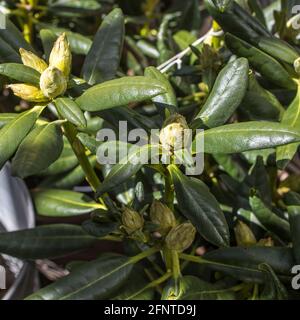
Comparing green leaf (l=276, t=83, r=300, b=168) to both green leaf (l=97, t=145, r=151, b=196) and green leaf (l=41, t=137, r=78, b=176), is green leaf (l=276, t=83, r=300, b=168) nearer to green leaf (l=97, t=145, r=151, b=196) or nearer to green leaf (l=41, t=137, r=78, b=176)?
green leaf (l=97, t=145, r=151, b=196)

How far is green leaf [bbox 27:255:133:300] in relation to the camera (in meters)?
0.95

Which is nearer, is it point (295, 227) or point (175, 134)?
point (175, 134)

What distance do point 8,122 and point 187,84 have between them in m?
0.53

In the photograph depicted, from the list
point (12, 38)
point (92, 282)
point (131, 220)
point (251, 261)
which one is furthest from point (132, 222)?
point (12, 38)

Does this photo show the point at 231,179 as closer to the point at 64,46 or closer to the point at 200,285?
the point at 200,285

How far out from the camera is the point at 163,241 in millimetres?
1026

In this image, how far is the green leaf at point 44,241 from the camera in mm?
1052

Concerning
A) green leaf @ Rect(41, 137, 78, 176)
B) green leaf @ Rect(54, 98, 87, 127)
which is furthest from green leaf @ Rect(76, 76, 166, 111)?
green leaf @ Rect(41, 137, 78, 176)

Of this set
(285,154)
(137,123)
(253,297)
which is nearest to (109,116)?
(137,123)

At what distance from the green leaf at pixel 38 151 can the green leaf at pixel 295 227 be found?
0.46 meters

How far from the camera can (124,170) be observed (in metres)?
0.84

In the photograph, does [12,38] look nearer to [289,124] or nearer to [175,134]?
[175,134]

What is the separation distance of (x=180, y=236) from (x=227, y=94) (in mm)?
250

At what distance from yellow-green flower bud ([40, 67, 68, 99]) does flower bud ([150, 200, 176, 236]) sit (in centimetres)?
26
